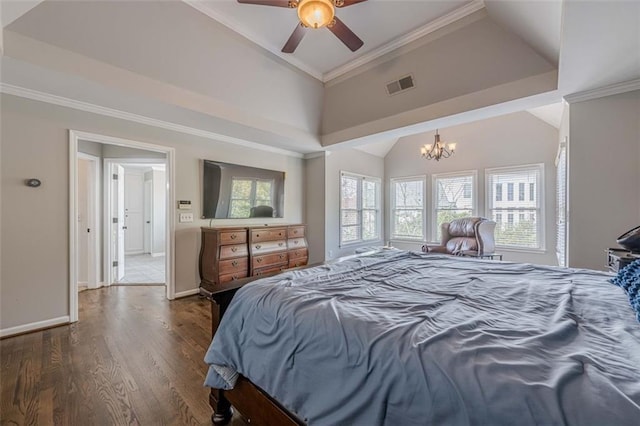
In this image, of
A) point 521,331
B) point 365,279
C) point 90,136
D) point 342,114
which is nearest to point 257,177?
point 342,114

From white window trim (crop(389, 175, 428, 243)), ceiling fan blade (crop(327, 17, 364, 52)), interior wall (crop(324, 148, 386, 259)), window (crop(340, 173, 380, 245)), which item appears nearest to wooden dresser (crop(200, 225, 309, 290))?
interior wall (crop(324, 148, 386, 259))

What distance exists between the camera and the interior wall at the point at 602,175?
252 cm

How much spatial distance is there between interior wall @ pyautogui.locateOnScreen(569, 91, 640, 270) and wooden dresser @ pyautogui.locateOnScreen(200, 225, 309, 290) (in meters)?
3.70

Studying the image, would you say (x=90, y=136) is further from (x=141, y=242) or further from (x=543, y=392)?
(x=141, y=242)

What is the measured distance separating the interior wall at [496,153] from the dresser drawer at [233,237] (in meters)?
4.44

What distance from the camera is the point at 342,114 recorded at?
440cm

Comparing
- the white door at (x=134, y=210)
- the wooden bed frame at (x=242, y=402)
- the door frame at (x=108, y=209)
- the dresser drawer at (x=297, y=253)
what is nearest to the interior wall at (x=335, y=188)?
the dresser drawer at (x=297, y=253)

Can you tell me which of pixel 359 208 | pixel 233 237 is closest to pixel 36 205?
pixel 233 237

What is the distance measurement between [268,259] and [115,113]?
2.77 metres

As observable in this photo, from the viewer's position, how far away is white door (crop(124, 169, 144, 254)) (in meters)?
7.34

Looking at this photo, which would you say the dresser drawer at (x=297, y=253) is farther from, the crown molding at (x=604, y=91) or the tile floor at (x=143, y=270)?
the crown molding at (x=604, y=91)

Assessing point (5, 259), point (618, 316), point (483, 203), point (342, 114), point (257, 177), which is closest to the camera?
point (618, 316)

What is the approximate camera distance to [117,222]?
15.4 ft

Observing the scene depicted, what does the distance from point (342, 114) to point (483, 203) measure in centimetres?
368
